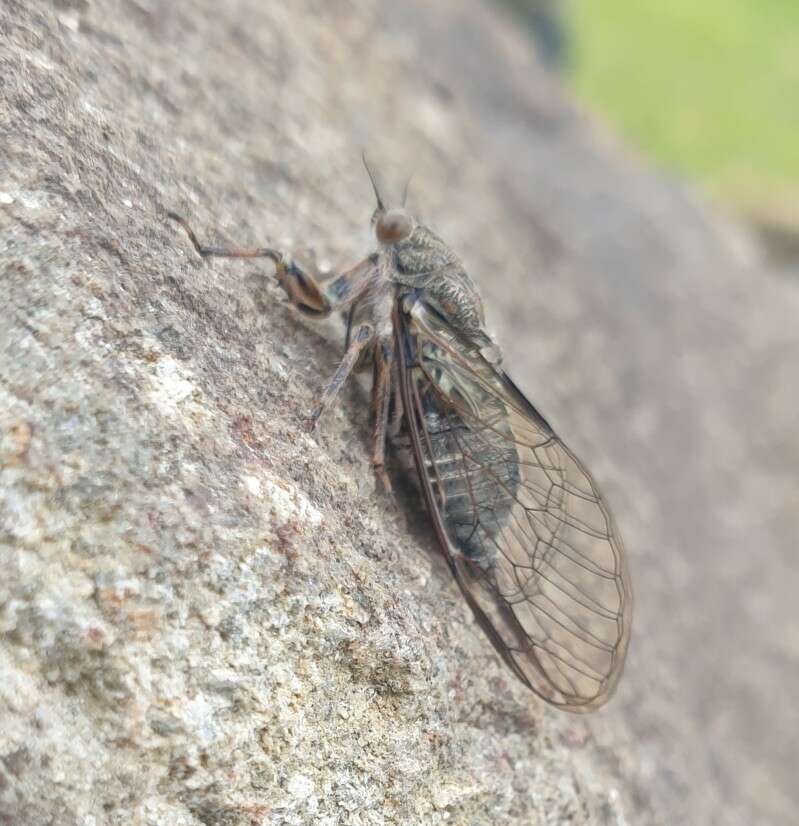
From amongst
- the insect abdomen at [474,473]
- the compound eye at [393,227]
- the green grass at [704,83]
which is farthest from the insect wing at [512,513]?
the green grass at [704,83]

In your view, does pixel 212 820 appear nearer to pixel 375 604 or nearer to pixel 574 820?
pixel 375 604

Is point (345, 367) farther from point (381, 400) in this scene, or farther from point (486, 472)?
point (486, 472)

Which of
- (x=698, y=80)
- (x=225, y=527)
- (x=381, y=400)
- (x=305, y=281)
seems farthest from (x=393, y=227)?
(x=698, y=80)

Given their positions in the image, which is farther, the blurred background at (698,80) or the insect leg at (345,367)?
the blurred background at (698,80)

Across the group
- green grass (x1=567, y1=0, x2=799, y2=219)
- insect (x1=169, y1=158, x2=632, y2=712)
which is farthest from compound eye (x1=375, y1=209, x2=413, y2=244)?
green grass (x1=567, y1=0, x2=799, y2=219)

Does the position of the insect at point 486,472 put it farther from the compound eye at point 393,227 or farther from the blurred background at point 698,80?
the blurred background at point 698,80

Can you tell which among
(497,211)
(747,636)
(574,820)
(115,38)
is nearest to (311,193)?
(115,38)

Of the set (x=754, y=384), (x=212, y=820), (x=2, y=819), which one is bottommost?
(x=2, y=819)
